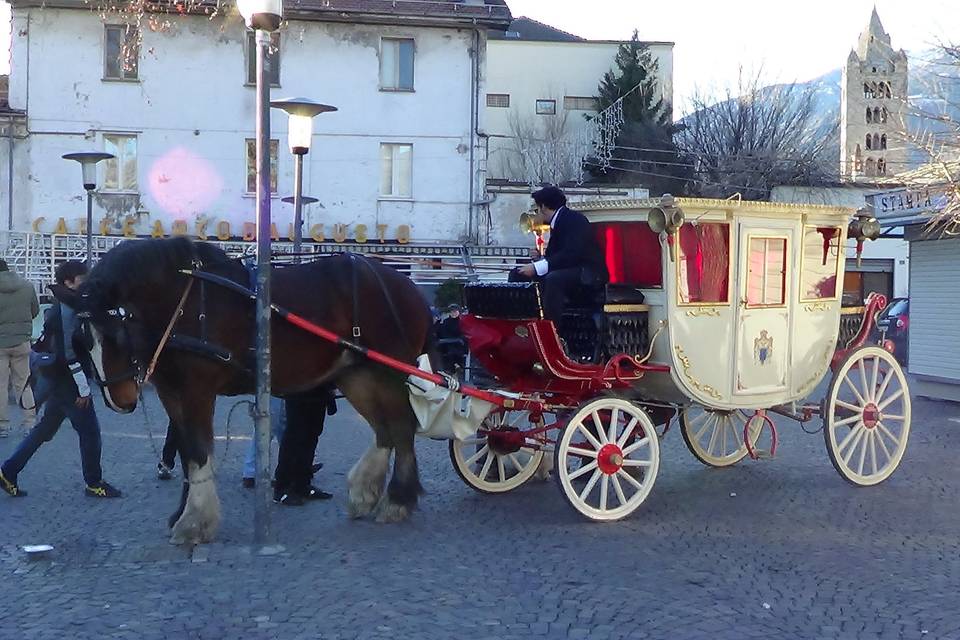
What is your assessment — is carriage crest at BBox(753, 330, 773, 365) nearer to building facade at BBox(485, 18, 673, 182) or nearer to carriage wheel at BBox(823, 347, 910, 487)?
carriage wheel at BBox(823, 347, 910, 487)

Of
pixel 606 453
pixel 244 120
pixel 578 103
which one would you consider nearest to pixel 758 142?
pixel 578 103

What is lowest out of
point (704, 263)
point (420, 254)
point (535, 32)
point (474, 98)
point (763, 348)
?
point (763, 348)

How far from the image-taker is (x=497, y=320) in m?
7.84

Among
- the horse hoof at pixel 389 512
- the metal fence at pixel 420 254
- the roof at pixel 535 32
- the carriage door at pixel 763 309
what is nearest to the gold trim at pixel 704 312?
the carriage door at pixel 763 309

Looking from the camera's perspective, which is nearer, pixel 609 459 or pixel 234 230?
pixel 609 459

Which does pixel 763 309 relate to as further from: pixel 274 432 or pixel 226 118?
pixel 226 118

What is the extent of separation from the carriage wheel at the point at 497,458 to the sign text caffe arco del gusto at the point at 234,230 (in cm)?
2103

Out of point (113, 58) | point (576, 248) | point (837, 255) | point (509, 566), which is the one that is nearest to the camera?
point (509, 566)

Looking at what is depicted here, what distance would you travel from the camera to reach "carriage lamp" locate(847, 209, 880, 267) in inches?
347

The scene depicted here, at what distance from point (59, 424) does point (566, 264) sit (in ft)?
12.9

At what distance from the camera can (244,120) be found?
29.1 meters

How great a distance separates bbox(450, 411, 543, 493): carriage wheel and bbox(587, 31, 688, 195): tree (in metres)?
32.4

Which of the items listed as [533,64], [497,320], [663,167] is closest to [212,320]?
[497,320]

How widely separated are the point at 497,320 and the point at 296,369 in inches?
59.8
